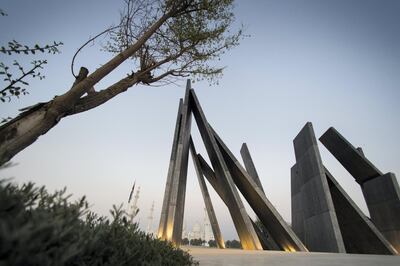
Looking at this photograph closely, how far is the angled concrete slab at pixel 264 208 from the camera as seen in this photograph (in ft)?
30.7

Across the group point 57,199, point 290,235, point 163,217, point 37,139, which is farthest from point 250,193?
point 57,199

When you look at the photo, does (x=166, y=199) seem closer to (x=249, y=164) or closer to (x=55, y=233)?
(x=249, y=164)

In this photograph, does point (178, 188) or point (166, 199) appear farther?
point (178, 188)

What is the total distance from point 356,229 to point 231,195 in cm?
636

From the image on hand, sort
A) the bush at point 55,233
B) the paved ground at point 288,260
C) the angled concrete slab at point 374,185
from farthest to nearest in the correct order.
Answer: the angled concrete slab at point 374,185, the paved ground at point 288,260, the bush at point 55,233

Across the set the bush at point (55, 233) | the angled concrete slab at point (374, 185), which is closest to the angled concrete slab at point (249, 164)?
the angled concrete slab at point (374, 185)

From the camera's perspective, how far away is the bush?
3.10ft

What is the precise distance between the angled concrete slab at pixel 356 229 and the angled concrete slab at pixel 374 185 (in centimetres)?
177

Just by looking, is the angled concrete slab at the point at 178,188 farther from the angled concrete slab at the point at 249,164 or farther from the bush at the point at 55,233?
the bush at the point at 55,233

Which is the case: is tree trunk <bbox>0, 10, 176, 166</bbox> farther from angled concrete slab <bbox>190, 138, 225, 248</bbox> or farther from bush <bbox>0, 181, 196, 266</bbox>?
angled concrete slab <bbox>190, 138, 225, 248</bbox>

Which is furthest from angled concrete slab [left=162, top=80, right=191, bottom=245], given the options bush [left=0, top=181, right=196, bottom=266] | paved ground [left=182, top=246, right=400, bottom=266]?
bush [left=0, top=181, right=196, bottom=266]

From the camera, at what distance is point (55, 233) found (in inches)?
44.2

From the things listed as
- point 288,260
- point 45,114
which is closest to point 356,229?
point 288,260

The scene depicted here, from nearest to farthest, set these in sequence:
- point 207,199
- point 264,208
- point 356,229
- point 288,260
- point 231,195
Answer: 1. point 288,260
2. point 231,195
3. point 264,208
4. point 356,229
5. point 207,199
